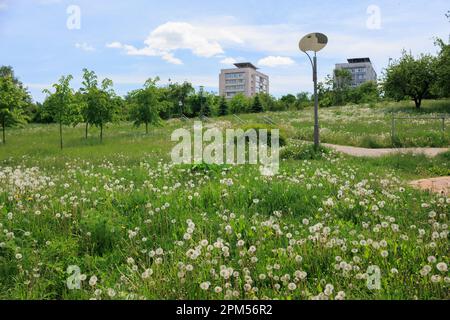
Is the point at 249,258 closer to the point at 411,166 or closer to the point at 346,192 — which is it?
the point at 346,192

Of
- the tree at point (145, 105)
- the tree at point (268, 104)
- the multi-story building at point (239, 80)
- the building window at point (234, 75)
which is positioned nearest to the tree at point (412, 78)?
the tree at point (145, 105)

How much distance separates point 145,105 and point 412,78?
108 ft

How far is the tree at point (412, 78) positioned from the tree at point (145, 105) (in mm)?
31038

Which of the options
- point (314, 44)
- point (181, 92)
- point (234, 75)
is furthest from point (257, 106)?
point (234, 75)

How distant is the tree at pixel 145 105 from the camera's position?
3391 cm

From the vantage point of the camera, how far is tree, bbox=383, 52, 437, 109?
46.4 m

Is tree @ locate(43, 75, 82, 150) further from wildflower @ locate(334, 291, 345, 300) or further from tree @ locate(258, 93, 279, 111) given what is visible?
tree @ locate(258, 93, 279, 111)

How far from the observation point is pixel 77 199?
6.83 m

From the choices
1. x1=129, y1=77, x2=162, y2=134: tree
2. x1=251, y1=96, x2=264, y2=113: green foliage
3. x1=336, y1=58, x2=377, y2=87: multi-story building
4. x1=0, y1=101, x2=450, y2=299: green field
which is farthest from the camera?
x1=336, y1=58, x2=377, y2=87: multi-story building

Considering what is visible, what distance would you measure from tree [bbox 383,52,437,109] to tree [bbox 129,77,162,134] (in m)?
31.0

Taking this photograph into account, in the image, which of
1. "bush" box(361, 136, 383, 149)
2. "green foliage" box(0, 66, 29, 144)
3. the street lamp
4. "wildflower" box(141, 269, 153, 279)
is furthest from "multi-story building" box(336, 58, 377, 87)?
"wildflower" box(141, 269, 153, 279)

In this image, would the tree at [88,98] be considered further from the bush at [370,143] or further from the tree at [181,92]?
the tree at [181,92]
